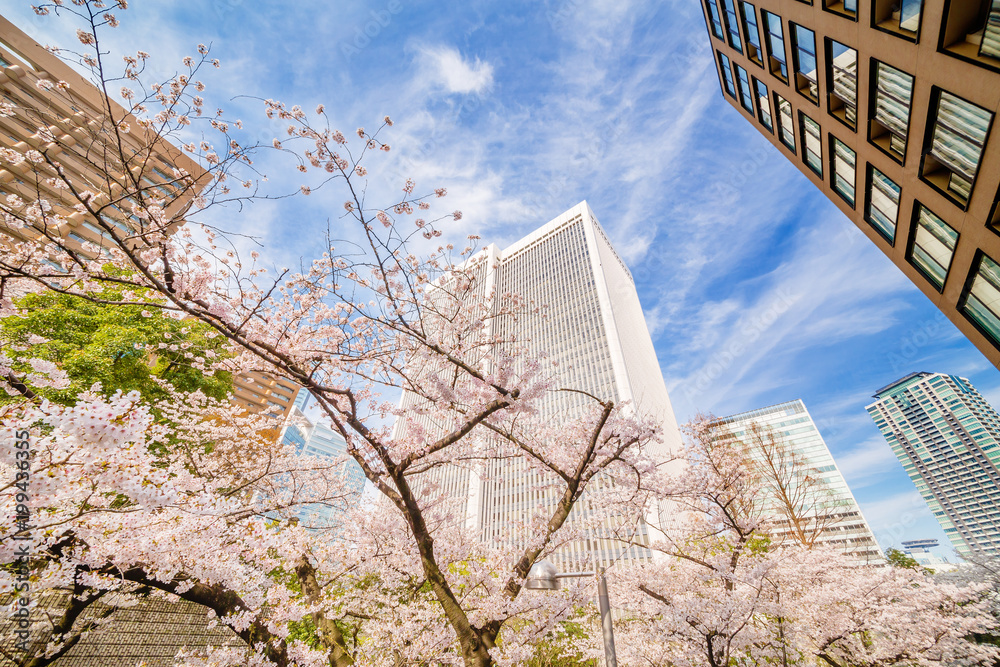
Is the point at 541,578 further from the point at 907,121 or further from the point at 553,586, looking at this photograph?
the point at 907,121

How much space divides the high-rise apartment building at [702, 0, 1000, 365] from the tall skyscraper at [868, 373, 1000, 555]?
158564 millimetres

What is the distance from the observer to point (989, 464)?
356ft

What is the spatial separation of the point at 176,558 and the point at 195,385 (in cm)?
1006

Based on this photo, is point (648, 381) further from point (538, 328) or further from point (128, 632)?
point (128, 632)

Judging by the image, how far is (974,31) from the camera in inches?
296

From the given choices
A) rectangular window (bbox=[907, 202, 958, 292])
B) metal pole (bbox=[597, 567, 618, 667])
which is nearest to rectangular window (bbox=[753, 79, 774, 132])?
rectangular window (bbox=[907, 202, 958, 292])

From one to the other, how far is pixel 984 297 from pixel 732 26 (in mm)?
14843

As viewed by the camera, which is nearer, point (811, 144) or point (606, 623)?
point (606, 623)

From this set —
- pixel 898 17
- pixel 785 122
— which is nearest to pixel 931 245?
pixel 898 17

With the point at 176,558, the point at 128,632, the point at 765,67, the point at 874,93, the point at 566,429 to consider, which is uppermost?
the point at 765,67

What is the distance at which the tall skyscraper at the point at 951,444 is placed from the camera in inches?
4380

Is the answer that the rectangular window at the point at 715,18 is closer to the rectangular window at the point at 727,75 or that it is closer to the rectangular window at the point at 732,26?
the rectangular window at the point at 732,26

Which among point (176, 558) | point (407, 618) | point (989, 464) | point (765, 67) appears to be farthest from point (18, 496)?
point (989, 464)

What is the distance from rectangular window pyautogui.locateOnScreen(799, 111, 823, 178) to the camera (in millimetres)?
14156
